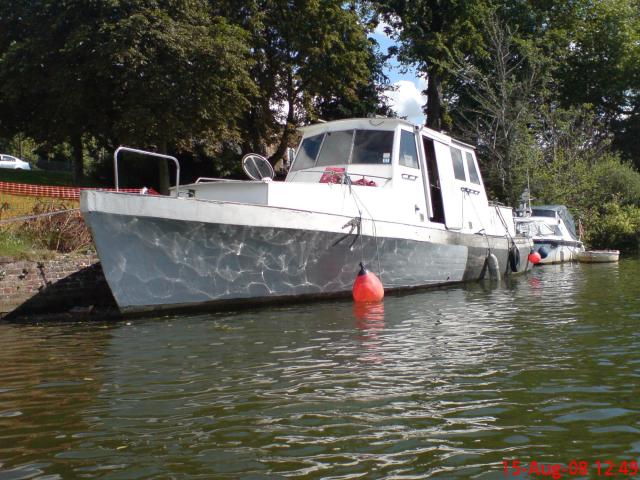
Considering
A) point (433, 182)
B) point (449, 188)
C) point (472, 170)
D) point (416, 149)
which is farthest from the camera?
point (472, 170)

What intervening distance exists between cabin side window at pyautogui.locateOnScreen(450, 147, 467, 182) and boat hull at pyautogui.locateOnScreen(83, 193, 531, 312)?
10.6 feet

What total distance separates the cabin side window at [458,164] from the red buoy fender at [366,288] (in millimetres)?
4504

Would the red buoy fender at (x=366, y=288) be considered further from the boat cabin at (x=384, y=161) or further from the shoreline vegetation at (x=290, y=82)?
the shoreline vegetation at (x=290, y=82)

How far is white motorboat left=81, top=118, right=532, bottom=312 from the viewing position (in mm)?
9609

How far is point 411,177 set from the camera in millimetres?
12625

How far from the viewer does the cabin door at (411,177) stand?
1248 cm

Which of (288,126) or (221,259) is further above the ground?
(288,126)

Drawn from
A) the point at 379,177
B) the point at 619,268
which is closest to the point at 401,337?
the point at 379,177

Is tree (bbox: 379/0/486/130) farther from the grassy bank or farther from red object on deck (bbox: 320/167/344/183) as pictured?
red object on deck (bbox: 320/167/344/183)

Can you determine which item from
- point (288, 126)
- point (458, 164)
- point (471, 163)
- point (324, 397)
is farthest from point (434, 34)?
point (324, 397)

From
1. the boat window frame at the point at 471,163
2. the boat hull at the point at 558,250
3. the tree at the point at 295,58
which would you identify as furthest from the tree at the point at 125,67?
the boat hull at the point at 558,250

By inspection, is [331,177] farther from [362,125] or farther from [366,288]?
[366,288]

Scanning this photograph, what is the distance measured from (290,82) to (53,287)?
18.7 meters

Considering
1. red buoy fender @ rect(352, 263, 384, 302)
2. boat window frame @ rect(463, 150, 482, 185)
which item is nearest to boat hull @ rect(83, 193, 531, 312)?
red buoy fender @ rect(352, 263, 384, 302)
